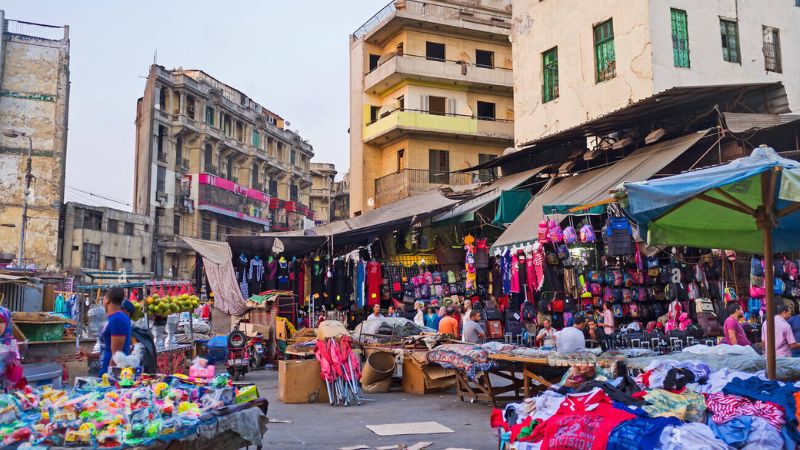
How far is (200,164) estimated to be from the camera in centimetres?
5003

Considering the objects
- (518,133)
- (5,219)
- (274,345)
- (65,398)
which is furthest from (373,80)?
(65,398)

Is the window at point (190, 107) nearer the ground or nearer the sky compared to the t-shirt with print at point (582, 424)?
nearer the sky

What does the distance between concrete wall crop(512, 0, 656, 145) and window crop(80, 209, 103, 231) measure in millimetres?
30342

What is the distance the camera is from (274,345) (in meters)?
16.9

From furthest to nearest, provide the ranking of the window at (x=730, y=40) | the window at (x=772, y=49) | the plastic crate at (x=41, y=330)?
the window at (x=772, y=49)
the window at (x=730, y=40)
the plastic crate at (x=41, y=330)

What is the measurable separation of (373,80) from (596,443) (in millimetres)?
28027

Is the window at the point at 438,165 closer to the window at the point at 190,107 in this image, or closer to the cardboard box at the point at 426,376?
the cardboard box at the point at 426,376

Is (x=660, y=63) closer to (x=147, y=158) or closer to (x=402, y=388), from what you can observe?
(x=402, y=388)

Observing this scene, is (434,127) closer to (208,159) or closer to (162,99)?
(162,99)

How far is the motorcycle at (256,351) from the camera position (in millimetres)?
16016

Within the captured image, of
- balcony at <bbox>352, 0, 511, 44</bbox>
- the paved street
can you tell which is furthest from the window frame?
balcony at <bbox>352, 0, 511, 44</bbox>

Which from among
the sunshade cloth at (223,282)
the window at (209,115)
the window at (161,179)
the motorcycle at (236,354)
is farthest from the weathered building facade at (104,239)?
the motorcycle at (236,354)

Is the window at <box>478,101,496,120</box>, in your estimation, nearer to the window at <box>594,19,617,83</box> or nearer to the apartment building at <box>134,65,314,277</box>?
the window at <box>594,19,617,83</box>

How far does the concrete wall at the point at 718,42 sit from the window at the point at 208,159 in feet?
130
